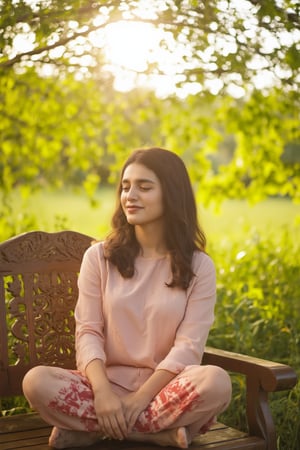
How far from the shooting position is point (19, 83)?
6.29m

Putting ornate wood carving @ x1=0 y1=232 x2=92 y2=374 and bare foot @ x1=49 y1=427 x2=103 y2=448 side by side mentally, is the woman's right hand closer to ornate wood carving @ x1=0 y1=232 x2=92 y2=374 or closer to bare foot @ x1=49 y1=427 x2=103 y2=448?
bare foot @ x1=49 y1=427 x2=103 y2=448

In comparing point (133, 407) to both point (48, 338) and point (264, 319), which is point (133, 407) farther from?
point (264, 319)

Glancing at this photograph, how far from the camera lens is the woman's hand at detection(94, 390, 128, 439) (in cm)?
280

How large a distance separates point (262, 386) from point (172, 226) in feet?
2.56

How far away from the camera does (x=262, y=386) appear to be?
Answer: 2990mm

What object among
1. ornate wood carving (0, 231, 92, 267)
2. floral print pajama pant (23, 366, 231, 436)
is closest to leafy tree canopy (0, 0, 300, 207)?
ornate wood carving (0, 231, 92, 267)

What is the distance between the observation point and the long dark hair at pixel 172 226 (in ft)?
10.4

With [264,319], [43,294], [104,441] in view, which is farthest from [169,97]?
[104,441]

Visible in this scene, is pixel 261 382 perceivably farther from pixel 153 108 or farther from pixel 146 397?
pixel 153 108

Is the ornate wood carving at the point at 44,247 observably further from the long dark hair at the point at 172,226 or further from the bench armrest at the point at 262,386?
the bench armrest at the point at 262,386

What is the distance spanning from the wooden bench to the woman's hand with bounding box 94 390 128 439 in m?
0.11

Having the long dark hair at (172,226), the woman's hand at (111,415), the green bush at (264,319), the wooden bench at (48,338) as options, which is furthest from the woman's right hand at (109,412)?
the green bush at (264,319)

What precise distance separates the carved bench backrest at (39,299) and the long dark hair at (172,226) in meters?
0.34

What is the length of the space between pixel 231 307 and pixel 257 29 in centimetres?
169
